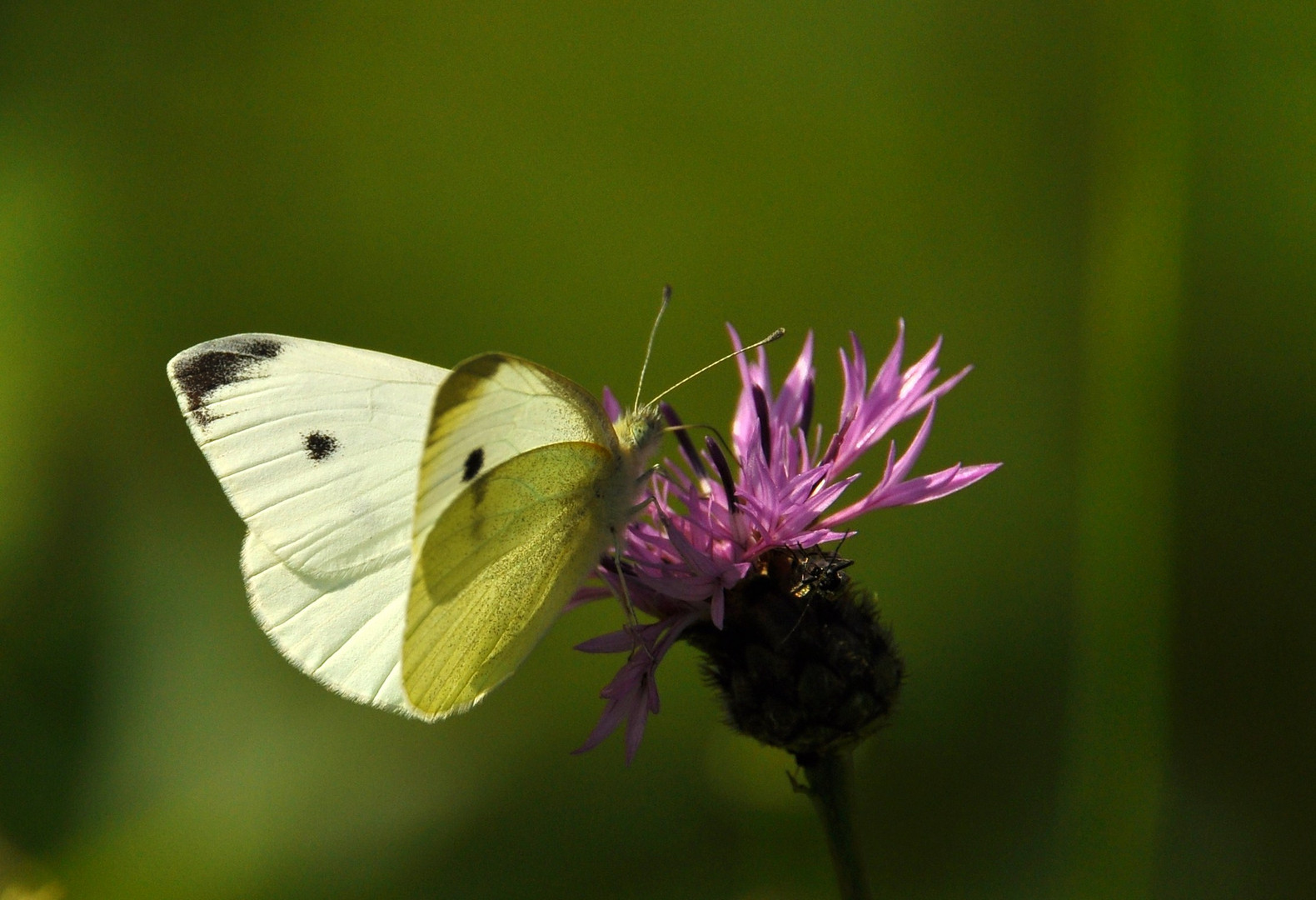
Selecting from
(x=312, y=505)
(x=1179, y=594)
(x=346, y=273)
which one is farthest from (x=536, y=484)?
(x=346, y=273)

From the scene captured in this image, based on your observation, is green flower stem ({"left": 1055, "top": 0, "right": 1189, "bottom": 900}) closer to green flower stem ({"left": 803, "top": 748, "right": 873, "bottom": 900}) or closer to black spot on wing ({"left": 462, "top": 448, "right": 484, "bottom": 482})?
green flower stem ({"left": 803, "top": 748, "right": 873, "bottom": 900})

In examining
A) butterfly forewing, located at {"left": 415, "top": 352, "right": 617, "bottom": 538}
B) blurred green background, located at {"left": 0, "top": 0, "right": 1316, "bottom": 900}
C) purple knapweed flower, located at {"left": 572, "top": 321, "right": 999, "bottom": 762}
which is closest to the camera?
butterfly forewing, located at {"left": 415, "top": 352, "right": 617, "bottom": 538}

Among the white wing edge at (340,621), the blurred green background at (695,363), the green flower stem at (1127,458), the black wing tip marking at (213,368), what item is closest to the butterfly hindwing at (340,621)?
the white wing edge at (340,621)

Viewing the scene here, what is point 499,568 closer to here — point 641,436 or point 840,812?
point 641,436

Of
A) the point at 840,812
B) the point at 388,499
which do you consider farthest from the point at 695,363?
the point at 840,812

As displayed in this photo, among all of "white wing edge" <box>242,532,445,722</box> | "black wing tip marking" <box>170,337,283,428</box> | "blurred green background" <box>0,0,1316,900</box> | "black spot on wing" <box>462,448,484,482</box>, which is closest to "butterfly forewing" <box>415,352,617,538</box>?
"black spot on wing" <box>462,448,484,482</box>

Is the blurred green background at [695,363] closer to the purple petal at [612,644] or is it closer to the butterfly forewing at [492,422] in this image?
the purple petal at [612,644]
